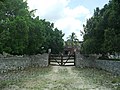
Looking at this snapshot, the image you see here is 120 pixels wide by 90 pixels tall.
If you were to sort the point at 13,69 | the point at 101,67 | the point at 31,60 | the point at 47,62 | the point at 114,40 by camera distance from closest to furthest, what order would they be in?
the point at 114,40
the point at 13,69
the point at 101,67
the point at 31,60
the point at 47,62

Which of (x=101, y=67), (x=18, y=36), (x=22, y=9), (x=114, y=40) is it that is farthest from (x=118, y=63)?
(x=22, y=9)

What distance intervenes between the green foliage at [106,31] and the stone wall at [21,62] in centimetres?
738

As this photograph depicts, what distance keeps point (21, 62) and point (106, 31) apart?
11.4 m

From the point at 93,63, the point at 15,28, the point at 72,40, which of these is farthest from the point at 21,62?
the point at 72,40

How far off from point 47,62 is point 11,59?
39.7 ft

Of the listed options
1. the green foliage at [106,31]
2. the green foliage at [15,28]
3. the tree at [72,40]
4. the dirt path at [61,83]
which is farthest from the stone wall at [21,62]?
the tree at [72,40]

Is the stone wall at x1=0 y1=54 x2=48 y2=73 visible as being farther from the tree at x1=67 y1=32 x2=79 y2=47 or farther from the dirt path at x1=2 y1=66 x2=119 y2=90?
the tree at x1=67 y1=32 x2=79 y2=47

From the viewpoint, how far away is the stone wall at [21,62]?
2574 centimetres

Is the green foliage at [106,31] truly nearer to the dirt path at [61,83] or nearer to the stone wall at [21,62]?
the dirt path at [61,83]

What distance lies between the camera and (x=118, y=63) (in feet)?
75.4

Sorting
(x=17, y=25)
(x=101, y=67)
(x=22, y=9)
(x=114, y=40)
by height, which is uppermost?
(x=22, y=9)

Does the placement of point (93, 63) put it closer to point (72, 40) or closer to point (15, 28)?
point (15, 28)

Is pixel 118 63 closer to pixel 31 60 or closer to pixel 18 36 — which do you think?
pixel 18 36

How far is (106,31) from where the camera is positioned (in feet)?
80.1
